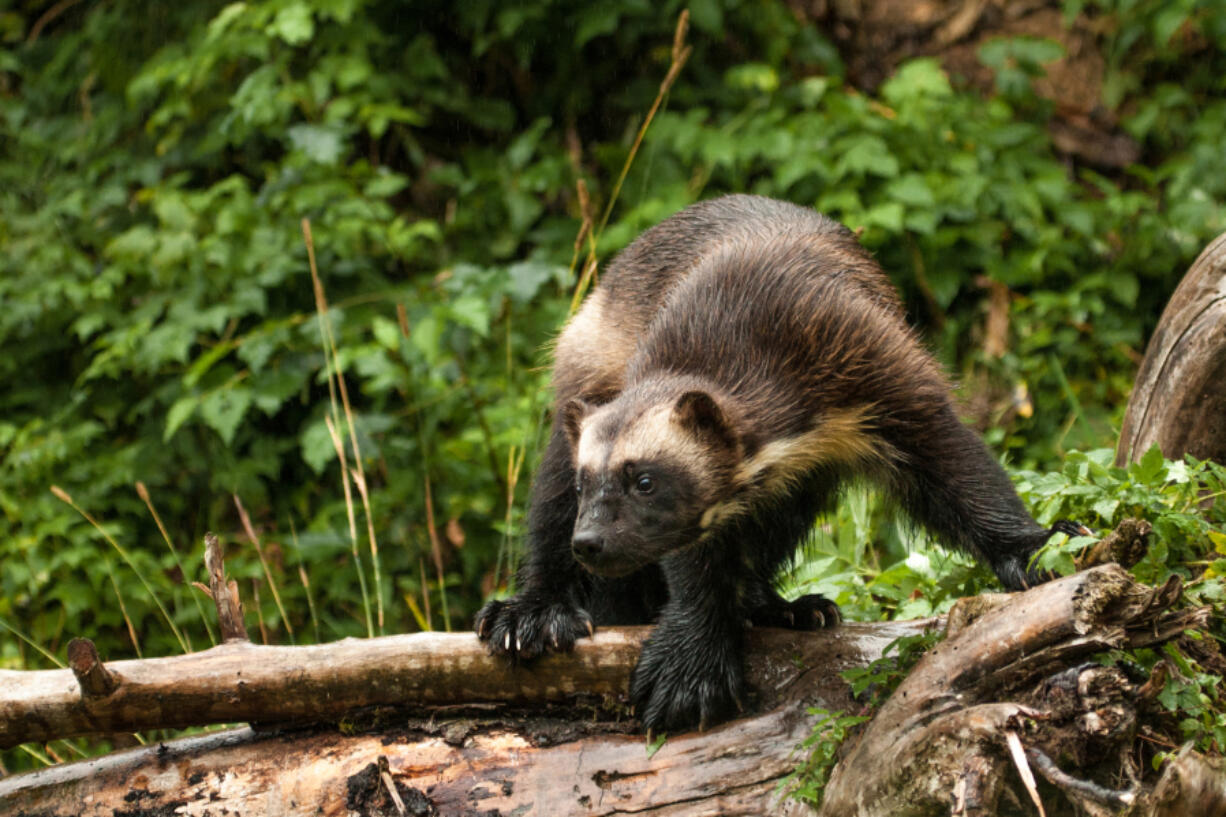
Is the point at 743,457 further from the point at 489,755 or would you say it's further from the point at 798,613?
the point at 489,755

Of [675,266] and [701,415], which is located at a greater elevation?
[675,266]

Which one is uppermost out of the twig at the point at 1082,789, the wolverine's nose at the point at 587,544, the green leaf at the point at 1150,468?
the green leaf at the point at 1150,468

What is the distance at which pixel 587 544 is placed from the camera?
9.60 ft

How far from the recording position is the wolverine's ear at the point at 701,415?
9.93 feet

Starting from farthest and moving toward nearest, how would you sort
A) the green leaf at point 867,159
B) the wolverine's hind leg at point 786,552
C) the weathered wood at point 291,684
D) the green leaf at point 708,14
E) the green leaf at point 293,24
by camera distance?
the green leaf at point 708,14
the green leaf at point 867,159
the green leaf at point 293,24
the wolverine's hind leg at point 786,552
the weathered wood at point 291,684

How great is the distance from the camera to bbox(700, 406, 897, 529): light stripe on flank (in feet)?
10.5

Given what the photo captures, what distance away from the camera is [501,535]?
566 cm

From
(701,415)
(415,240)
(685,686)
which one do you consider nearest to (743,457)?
(701,415)

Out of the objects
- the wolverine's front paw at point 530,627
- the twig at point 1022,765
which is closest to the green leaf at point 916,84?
the wolverine's front paw at point 530,627

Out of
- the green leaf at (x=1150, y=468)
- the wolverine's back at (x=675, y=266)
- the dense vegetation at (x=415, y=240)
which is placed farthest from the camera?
the dense vegetation at (x=415, y=240)

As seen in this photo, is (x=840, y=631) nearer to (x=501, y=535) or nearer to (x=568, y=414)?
(x=568, y=414)

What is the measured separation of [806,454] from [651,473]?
20.5 inches

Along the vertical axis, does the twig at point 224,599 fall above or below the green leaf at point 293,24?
below

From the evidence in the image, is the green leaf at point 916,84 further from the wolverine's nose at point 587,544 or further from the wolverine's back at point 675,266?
the wolverine's nose at point 587,544
